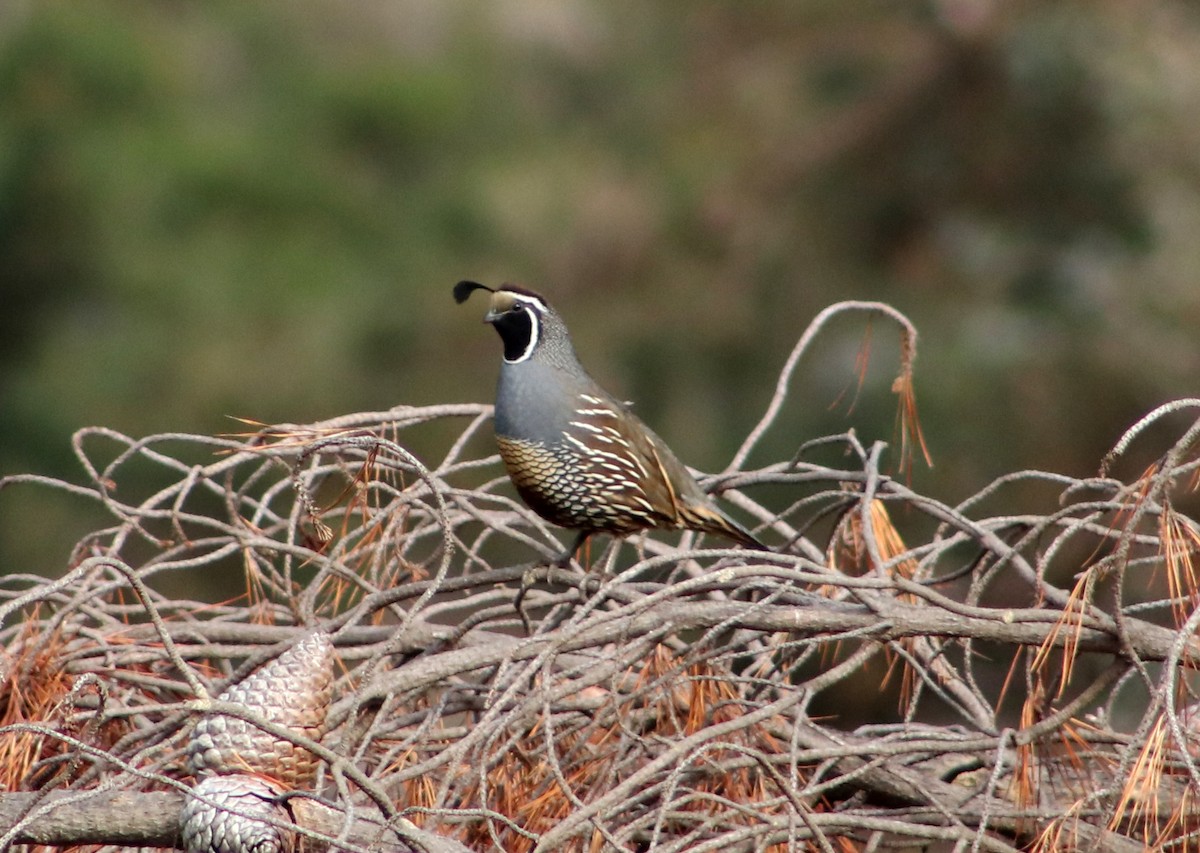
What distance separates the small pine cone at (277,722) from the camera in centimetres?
155

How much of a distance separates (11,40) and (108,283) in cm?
121

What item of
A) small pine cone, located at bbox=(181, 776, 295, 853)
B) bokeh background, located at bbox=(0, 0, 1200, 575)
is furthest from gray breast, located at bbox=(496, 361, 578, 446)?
bokeh background, located at bbox=(0, 0, 1200, 575)

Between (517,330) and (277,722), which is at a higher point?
(517,330)

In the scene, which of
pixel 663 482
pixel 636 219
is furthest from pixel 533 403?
Result: pixel 636 219

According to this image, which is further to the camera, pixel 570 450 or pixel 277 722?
pixel 570 450

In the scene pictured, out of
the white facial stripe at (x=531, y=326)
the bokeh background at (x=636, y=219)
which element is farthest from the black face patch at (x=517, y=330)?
the bokeh background at (x=636, y=219)

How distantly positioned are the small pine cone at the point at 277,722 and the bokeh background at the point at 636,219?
10.2 feet

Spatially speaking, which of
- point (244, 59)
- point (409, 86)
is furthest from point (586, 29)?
point (244, 59)

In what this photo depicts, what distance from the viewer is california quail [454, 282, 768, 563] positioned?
8.46ft

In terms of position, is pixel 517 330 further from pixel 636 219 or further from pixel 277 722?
pixel 636 219

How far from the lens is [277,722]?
62.4 inches

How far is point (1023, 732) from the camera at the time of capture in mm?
1727

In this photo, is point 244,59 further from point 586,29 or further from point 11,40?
point 586,29

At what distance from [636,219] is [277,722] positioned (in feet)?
15.9
